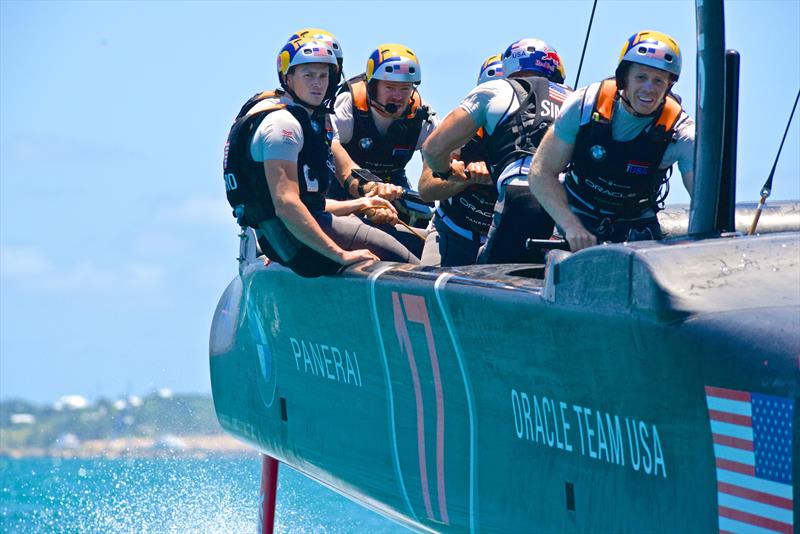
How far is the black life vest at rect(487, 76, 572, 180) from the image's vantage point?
5090 millimetres

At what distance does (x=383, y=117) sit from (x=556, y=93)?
4.37 ft

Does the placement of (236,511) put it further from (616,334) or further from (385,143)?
(616,334)

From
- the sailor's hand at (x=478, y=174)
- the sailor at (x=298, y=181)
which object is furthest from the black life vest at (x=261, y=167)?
the sailor's hand at (x=478, y=174)

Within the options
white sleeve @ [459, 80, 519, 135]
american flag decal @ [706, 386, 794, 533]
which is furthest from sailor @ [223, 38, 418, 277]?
american flag decal @ [706, 386, 794, 533]

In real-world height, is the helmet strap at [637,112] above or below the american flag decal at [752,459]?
above

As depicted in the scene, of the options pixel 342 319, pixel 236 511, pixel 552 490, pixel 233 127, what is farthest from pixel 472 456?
pixel 236 511

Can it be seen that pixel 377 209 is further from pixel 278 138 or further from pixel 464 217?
pixel 464 217

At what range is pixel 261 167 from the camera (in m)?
5.14

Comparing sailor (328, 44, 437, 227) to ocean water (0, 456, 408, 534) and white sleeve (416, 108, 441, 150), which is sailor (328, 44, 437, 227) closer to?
white sleeve (416, 108, 441, 150)

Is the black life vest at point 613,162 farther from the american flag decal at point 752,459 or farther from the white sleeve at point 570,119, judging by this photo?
the american flag decal at point 752,459

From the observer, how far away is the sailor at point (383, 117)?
6160mm

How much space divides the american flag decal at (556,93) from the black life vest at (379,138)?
1.27 metres

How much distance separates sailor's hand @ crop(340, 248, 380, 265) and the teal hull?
3.6 inches

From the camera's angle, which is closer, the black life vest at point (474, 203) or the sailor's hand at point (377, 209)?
the sailor's hand at point (377, 209)
